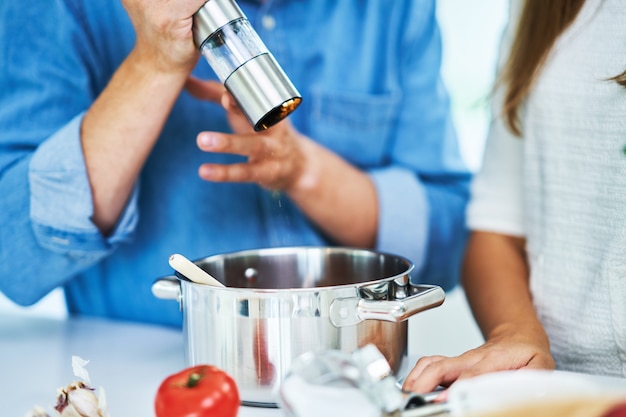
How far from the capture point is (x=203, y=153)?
1.27m

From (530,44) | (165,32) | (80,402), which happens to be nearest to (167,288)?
(80,402)

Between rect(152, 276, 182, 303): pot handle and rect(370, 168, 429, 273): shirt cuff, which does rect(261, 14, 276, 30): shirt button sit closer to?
rect(370, 168, 429, 273): shirt cuff

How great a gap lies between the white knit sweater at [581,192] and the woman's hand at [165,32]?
434 mm

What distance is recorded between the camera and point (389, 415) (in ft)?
1.99

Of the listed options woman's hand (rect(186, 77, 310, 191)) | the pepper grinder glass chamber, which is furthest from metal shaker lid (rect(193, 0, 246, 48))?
woman's hand (rect(186, 77, 310, 191))

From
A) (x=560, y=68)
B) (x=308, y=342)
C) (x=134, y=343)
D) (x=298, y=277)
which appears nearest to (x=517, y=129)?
(x=560, y=68)

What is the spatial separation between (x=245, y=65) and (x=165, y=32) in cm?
14

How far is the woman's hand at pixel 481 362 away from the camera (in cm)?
75

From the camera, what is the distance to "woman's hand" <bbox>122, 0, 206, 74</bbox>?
0.81 meters

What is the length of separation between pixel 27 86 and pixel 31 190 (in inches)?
6.4

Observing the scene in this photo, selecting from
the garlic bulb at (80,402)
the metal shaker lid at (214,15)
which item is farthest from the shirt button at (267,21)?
the garlic bulb at (80,402)

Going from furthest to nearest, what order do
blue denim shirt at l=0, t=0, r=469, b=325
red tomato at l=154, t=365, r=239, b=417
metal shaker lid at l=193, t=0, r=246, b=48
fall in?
blue denim shirt at l=0, t=0, r=469, b=325, metal shaker lid at l=193, t=0, r=246, b=48, red tomato at l=154, t=365, r=239, b=417

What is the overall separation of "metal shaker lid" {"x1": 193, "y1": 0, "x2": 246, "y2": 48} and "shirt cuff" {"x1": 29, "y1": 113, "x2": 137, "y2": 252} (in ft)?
1.03

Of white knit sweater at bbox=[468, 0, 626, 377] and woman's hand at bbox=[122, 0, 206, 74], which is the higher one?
woman's hand at bbox=[122, 0, 206, 74]
